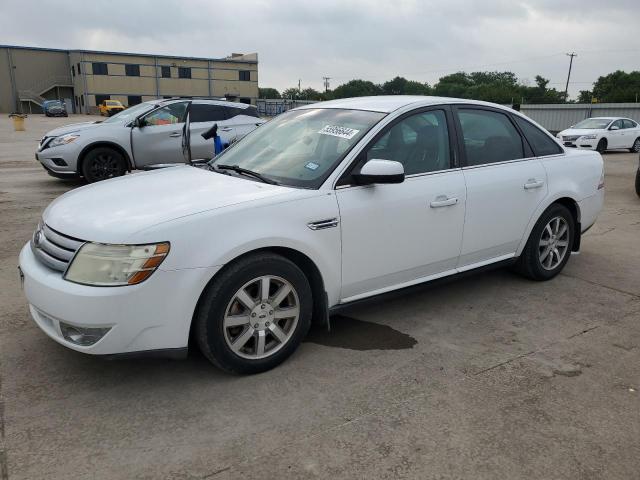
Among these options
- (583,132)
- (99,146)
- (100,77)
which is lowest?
(583,132)

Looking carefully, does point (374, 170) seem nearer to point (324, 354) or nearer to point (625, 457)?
point (324, 354)

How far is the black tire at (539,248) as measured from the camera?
454cm

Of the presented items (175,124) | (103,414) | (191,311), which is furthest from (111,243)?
(175,124)

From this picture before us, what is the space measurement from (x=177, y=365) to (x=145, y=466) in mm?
928

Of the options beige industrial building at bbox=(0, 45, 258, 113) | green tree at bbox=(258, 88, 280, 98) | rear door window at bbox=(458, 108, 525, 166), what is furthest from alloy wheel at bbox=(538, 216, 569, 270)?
green tree at bbox=(258, 88, 280, 98)

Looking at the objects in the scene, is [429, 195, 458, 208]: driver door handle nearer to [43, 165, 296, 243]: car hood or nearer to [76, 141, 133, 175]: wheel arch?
[43, 165, 296, 243]: car hood

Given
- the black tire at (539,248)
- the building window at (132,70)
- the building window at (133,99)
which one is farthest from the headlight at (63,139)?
the building window at (132,70)

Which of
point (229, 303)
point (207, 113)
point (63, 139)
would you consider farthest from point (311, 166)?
point (207, 113)

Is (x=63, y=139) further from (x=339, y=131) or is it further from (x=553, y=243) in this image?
(x=553, y=243)

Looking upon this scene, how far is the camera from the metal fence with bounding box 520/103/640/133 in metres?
29.8

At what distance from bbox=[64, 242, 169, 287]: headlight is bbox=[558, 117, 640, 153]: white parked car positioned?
764 inches

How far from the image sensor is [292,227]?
10.0 feet

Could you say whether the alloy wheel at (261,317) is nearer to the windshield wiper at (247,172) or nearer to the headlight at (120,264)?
the headlight at (120,264)

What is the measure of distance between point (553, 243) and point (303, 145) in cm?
260
